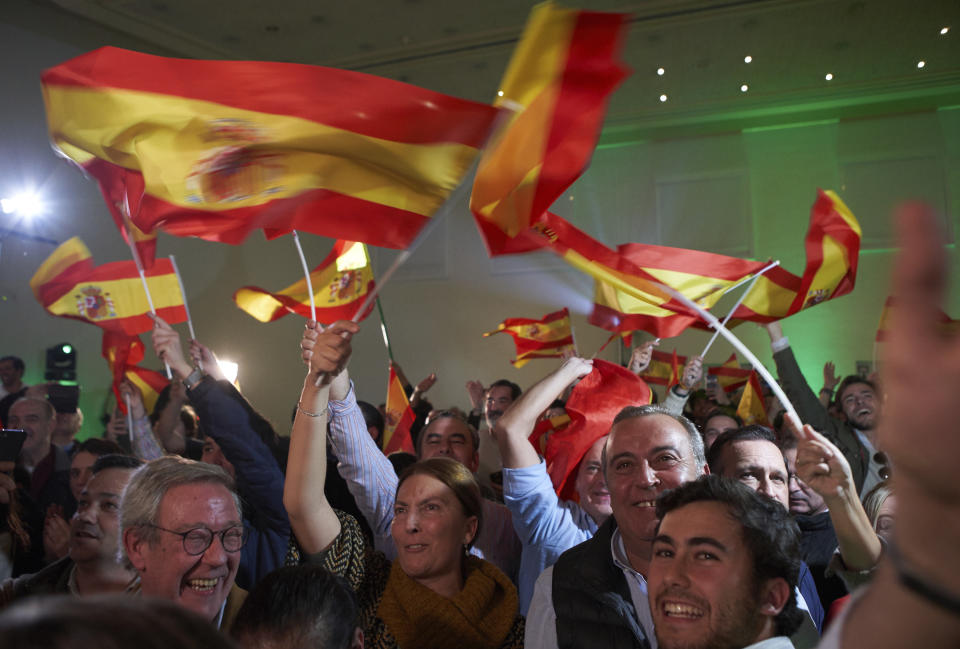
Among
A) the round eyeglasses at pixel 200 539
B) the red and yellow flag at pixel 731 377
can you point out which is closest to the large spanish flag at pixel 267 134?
the round eyeglasses at pixel 200 539

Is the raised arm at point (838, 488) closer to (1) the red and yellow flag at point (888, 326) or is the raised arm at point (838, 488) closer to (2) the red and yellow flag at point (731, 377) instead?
(1) the red and yellow flag at point (888, 326)

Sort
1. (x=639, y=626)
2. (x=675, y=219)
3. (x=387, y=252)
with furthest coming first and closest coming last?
(x=387, y=252), (x=675, y=219), (x=639, y=626)

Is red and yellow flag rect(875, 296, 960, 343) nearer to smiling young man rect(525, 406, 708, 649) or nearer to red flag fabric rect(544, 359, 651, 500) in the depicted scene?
smiling young man rect(525, 406, 708, 649)

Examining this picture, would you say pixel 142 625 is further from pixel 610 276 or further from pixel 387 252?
pixel 387 252

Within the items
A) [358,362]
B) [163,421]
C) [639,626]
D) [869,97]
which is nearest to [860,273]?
[869,97]

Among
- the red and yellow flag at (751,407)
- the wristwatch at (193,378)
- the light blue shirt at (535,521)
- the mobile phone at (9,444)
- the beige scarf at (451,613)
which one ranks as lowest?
the beige scarf at (451,613)

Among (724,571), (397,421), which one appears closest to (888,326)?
(724,571)

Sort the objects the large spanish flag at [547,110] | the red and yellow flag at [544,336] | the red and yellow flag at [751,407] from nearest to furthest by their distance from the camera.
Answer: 1. the large spanish flag at [547,110]
2. the red and yellow flag at [751,407]
3. the red and yellow flag at [544,336]

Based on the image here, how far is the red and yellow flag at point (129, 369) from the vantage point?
19.5ft

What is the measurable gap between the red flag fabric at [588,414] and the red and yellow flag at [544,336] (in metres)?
3.52

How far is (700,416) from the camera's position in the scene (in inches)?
304

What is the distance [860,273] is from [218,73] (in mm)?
12462

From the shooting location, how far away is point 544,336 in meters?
7.54

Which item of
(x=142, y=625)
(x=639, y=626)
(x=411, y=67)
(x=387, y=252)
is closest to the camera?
(x=142, y=625)
